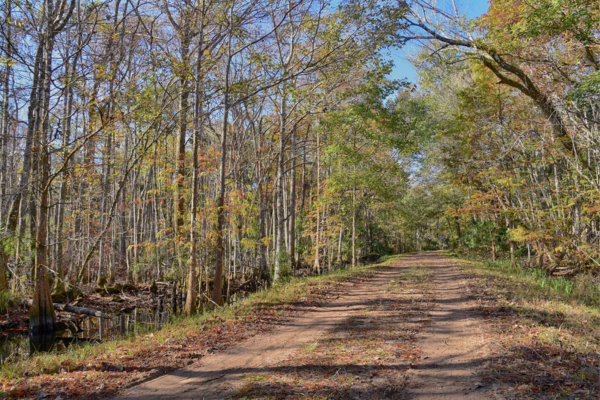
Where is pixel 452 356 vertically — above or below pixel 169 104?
below

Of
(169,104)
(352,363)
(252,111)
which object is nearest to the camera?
(352,363)

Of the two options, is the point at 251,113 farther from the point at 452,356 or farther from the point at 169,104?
the point at 452,356

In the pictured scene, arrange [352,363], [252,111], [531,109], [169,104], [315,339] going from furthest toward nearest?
[252,111], [531,109], [169,104], [315,339], [352,363]

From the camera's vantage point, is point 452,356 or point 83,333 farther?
point 83,333

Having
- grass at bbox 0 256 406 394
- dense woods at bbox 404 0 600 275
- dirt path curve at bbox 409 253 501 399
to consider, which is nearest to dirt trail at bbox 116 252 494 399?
dirt path curve at bbox 409 253 501 399

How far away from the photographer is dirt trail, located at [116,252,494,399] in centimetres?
411

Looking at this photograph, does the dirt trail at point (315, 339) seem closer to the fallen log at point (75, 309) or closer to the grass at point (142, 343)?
the grass at point (142, 343)

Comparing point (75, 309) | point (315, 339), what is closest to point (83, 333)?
point (75, 309)

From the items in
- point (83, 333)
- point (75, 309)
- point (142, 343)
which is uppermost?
point (142, 343)

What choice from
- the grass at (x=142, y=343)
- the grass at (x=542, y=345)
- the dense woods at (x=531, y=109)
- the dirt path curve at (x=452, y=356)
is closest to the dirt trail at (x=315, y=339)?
the dirt path curve at (x=452, y=356)

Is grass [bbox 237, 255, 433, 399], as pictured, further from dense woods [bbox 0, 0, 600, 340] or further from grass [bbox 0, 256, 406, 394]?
dense woods [bbox 0, 0, 600, 340]

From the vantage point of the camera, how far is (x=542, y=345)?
16.1 ft

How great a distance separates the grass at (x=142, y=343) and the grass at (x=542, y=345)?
410 centimetres

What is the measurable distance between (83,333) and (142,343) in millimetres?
4410
